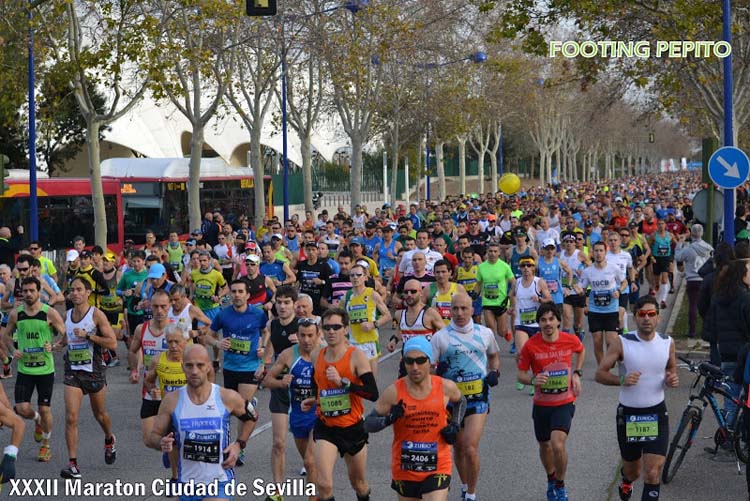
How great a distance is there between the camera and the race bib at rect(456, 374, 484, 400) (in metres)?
9.01

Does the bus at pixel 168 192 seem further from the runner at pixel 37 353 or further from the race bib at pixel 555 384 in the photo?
the race bib at pixel 555 384

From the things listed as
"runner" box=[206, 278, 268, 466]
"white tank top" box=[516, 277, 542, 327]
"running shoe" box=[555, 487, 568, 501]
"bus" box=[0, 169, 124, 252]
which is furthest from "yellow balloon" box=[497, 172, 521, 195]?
"running shoe" box=[555, 487, 568, 501]

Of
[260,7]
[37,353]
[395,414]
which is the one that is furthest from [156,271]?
[395,414]

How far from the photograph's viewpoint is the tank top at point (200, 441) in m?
6.97

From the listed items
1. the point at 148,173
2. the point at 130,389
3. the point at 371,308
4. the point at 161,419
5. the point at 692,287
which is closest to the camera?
the point at 161,419

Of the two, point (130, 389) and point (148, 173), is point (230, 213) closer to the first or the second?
point (148, 173)

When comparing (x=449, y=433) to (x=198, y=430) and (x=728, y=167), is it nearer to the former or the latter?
(x=198, y=430)

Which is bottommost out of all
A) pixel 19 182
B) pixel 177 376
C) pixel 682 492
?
pixel 682 492

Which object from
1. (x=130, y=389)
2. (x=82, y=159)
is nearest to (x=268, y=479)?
(x=130, y=389)

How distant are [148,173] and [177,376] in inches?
1032

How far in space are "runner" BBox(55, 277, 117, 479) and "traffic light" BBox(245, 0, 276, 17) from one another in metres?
4.82

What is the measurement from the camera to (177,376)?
938cm

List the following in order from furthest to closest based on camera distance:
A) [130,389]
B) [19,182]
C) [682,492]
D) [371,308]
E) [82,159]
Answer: [82,159] → [19,182] → [130,389] → [371,308] → [682,492]

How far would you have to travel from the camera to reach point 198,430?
22.9 feet
